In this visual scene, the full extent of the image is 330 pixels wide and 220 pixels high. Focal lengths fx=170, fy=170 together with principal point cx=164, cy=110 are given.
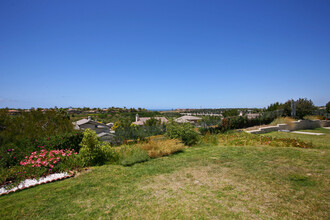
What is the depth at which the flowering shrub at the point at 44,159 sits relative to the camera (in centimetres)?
538

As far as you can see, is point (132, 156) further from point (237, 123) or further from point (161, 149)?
point (237, 123)

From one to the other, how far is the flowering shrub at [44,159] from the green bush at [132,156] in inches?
75.4

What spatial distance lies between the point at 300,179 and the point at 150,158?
484 centimetres

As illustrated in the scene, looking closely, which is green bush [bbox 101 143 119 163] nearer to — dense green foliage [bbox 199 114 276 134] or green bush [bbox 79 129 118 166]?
green bush [bbox 79 129 118 166]

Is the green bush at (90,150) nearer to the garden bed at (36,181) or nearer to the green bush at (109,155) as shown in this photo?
the green bush at (109,155)

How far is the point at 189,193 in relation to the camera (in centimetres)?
373

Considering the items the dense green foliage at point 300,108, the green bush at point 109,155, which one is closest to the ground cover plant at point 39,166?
the green bush at point 109,155

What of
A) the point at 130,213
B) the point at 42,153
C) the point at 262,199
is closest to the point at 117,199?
the point at 130,213

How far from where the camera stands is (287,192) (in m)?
3.57

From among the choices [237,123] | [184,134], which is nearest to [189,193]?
[184,134]

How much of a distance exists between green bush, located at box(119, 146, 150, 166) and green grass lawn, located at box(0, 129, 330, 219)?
1.85 ft

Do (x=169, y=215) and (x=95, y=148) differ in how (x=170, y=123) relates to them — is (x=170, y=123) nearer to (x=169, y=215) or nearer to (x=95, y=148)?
(x=95, y=148)

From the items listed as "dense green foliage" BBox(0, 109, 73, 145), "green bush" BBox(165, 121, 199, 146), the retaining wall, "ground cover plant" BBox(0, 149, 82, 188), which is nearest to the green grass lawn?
"ground cover plant" BBox(0, 149, 82, 188)

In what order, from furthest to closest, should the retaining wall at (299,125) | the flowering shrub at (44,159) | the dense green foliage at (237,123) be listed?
the retaining wall at (299,125) < the dense green foliage at (237,123) < the flowering shrub at (44,159)
